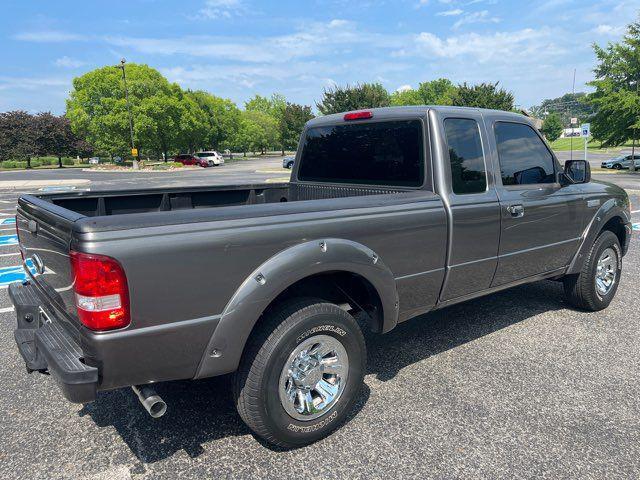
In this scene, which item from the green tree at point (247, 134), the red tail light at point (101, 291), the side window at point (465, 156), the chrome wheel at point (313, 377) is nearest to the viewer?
the red tail light at point (101, 291)

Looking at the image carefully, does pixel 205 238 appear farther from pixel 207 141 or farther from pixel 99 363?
pixel 207 141

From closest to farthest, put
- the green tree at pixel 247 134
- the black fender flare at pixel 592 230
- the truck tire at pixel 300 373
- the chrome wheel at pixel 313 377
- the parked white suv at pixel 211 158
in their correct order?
the truck tire at pixel 300 373, the chrome wheel at pixel 313 377, the black fender flare at pixel 592 230, the parked white suv at pixel 211 158, the green tree at pixel 247 134

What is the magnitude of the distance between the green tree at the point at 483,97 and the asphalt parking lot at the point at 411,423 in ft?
138

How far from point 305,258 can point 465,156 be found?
5.57ft

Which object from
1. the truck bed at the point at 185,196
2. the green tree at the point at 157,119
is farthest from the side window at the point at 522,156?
the green tree at the point at 157,119

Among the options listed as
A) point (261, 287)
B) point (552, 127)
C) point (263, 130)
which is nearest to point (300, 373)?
point (261, 287)

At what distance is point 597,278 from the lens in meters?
4.75

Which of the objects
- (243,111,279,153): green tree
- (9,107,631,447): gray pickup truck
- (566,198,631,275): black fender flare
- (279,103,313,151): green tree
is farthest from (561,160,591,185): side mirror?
(243,111,279,153): green tree

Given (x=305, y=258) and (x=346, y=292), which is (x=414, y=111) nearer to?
(x=346, y=292)

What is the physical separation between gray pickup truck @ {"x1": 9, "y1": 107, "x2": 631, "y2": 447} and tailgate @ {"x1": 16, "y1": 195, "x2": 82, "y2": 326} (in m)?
0.02

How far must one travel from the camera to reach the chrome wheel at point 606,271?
4.77m

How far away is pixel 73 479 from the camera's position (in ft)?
8.02

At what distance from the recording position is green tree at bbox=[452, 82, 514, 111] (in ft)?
139

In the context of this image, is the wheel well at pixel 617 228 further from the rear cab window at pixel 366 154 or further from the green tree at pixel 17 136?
the green tree at pixel 17 136
